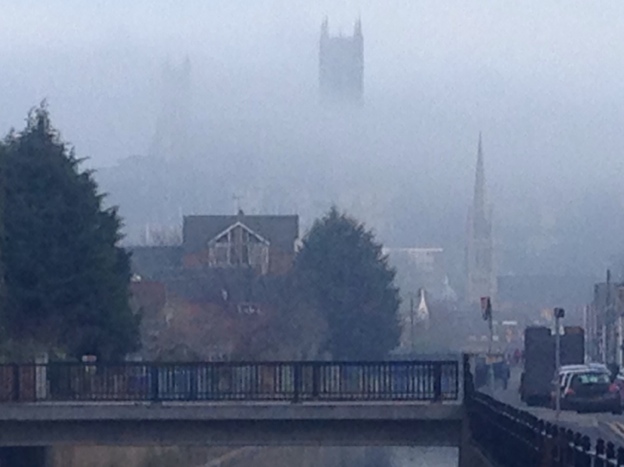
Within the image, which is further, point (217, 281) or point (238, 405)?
point (217, 281)

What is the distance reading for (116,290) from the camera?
200 ft

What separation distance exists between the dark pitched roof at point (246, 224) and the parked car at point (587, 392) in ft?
200

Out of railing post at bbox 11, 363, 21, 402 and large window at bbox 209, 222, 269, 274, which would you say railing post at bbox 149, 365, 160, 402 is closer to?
railing post at bbox 11, 363, 21, 402

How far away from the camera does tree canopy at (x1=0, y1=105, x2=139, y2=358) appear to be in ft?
194

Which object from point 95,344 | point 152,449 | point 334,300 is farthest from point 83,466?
point 334,300

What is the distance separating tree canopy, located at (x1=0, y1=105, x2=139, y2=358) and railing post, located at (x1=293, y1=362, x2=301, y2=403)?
54.1ft

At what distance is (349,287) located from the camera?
102m

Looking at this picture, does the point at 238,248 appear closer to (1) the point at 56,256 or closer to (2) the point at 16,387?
(1) the point at 56,256

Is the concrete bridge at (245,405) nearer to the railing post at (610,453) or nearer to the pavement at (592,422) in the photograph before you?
the pavement at (592,422)

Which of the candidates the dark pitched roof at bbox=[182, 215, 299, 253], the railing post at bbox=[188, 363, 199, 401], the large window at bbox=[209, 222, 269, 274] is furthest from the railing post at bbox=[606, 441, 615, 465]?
the dark pitched roof at bbox=[182, 215, 299, 253]

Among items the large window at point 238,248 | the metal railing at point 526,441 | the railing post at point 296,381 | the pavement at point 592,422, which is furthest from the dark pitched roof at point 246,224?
the metal railing at point 526,441

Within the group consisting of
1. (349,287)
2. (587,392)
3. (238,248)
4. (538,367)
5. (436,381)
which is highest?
(238,248)

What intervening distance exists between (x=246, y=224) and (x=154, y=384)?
78025 millimetres

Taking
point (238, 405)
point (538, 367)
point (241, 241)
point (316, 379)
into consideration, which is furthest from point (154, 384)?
point (241, 241)
